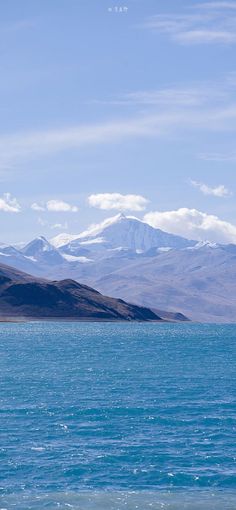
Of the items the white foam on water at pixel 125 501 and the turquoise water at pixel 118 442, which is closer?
the white foam on water at pixel 125 501

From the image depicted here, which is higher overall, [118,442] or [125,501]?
[118,442]

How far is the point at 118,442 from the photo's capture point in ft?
234

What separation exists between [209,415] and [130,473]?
25246 millimetres

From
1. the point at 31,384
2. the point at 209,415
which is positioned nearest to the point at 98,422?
the point at 209,415

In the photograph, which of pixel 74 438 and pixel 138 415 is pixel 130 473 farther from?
pixel 138 415

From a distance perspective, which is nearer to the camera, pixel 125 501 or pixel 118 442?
pixel 125 501

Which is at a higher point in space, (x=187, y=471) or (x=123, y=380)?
(x=123, y=380)

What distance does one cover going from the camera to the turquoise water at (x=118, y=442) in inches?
2215

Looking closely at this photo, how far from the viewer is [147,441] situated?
2817 inches

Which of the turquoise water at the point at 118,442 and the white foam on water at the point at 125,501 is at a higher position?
the turquoise water at the point at 118,442

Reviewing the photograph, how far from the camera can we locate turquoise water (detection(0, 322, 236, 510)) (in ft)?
185

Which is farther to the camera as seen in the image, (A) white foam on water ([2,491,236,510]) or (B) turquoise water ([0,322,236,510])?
(B) turquoise water ([0,322,236,510])

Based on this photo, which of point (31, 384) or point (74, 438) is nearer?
point (74, 438)

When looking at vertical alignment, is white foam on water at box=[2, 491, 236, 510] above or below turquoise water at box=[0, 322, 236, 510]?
below
